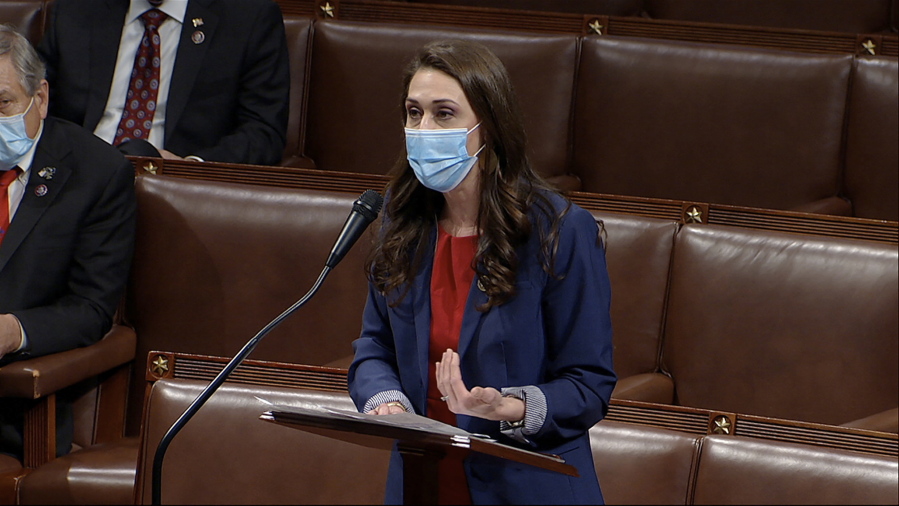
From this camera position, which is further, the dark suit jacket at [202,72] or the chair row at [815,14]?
the chair row at [815,14]

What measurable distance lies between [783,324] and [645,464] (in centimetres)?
21

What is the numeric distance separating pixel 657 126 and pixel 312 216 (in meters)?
0.34

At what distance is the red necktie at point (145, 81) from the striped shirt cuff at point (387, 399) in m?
0.55

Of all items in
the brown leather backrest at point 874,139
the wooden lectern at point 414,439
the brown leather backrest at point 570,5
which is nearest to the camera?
the wooden lectern at point 414,439

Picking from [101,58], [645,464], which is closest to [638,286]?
[645,464]

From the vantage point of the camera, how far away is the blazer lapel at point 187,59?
0.94 metres

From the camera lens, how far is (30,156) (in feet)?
2.58

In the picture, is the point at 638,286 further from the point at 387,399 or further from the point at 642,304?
the point at 387,399

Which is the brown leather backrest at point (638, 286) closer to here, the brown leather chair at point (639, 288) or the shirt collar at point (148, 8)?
the brown leather chair at point (639, 288)

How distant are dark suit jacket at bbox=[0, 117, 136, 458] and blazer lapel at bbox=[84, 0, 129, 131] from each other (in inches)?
6.5

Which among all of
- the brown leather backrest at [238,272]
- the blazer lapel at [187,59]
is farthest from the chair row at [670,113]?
the brown leather backrest at [238,272]

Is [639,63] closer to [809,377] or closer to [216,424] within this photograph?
[809,377]

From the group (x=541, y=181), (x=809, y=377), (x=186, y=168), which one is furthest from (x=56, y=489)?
(x=809, y=377)

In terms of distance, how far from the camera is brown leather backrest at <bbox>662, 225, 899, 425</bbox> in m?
0.71
